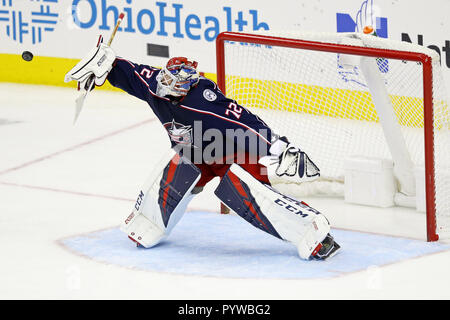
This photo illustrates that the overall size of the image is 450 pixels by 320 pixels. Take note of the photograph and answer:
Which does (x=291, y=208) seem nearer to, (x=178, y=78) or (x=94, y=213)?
(x=178, y=78)

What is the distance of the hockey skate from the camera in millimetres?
4488

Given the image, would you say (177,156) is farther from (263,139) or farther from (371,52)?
(371,52)

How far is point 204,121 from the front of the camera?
4527 millimetres

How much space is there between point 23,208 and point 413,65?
2474mm

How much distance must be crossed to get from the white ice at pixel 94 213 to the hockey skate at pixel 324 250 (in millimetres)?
128

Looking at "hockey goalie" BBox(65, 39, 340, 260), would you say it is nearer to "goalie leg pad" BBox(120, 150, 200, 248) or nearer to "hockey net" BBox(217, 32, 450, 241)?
"goalie leg pad" BBox(120, 150, 200, 248)

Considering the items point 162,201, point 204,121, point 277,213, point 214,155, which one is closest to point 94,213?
point 162,201

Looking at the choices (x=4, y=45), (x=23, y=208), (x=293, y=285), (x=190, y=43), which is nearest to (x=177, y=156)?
(x=293, y=285)

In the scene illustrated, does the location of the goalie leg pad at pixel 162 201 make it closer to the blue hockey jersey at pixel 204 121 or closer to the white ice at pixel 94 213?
the blue hockey jersey at pixel 204 121

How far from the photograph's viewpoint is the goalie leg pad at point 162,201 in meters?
4.69

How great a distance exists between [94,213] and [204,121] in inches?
45.3

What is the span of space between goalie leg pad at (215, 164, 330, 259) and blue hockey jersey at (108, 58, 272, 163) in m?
0.13

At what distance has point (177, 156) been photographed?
4.72 m
